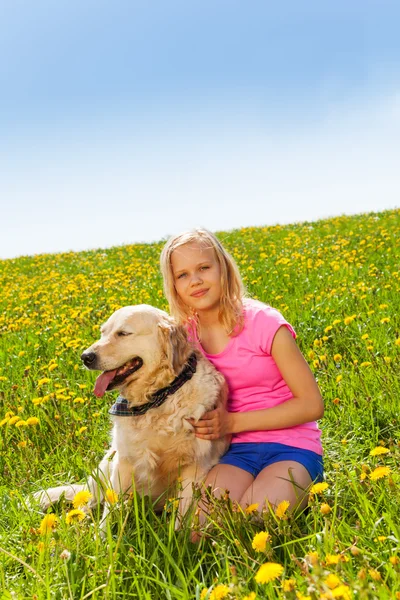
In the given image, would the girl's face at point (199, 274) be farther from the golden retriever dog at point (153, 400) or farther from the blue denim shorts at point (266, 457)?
the blue denim shorts at point (266, 457)

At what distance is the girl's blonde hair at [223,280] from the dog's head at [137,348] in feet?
1.23

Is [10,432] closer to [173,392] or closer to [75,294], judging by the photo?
[173,392]

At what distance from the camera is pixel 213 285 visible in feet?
10.3

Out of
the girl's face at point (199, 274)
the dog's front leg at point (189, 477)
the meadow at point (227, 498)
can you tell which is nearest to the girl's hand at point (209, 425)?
the dog's front leg at point (189, 477)

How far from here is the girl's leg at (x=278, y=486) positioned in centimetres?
255

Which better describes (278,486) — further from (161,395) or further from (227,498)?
(161,395)

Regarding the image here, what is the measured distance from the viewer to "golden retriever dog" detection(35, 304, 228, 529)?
2699 millimetres

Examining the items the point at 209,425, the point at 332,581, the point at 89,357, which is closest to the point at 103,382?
the point at 89,357

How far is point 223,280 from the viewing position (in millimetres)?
3162

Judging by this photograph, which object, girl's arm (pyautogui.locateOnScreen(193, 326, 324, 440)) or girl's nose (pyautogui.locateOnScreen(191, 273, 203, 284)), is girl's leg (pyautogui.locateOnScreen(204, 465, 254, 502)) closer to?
girl's arm (pyautogui.locateOnScreen(193, 326, 324, 440))

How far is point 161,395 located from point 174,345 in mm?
258

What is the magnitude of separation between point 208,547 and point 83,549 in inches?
19.4

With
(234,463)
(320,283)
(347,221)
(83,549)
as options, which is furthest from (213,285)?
(347,221)

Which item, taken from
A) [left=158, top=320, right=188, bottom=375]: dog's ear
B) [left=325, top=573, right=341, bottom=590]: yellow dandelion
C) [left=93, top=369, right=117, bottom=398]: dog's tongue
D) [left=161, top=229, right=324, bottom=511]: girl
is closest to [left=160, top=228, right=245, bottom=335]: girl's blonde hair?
[left=161, top=229, right=324, bottom=511]: girl
